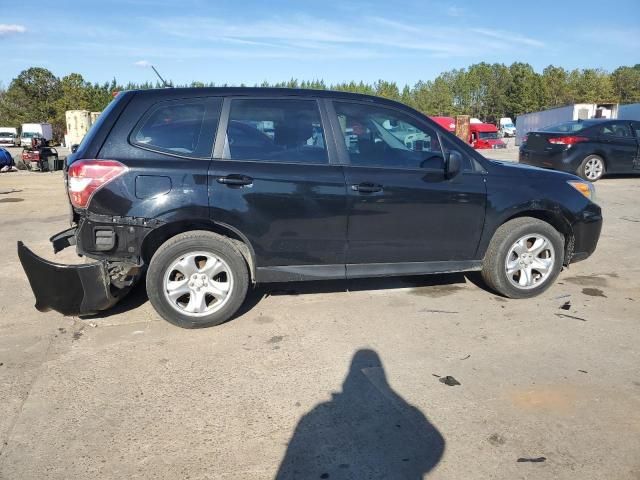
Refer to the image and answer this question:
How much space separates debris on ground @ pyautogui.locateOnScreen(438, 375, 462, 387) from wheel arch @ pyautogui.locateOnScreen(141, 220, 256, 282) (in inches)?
68.1

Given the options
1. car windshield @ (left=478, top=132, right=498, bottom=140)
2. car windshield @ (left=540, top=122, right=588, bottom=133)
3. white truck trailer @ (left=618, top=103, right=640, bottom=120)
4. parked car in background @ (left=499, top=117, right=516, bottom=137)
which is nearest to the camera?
car windshield @ (left=540, top=122, right=588, bottom=133)

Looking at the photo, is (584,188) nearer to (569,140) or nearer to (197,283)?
(197,283)

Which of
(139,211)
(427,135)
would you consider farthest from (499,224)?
(139,211)

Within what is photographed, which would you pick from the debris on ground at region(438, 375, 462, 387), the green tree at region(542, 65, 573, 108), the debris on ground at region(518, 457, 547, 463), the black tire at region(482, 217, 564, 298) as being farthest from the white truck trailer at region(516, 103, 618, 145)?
the green tree at region(542, 65, 573, 108)

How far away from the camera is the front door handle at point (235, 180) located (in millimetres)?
4051

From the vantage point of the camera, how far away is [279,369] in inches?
140

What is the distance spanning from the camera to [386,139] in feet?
14.8

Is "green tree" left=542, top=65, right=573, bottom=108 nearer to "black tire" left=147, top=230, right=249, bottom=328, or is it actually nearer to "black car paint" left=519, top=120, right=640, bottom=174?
"black car paint" left=519, top=120, right=640, bottom=174

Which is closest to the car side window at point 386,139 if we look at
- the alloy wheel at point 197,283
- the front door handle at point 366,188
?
the front door handle at point 366,188

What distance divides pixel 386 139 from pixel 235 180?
54.0 inches

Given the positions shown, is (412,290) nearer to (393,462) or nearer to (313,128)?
(313,128)

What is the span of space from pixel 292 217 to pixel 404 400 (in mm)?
1715

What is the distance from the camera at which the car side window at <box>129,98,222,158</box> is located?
4.06 metres

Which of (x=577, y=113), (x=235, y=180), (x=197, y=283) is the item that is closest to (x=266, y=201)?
(x=235, y=180)
